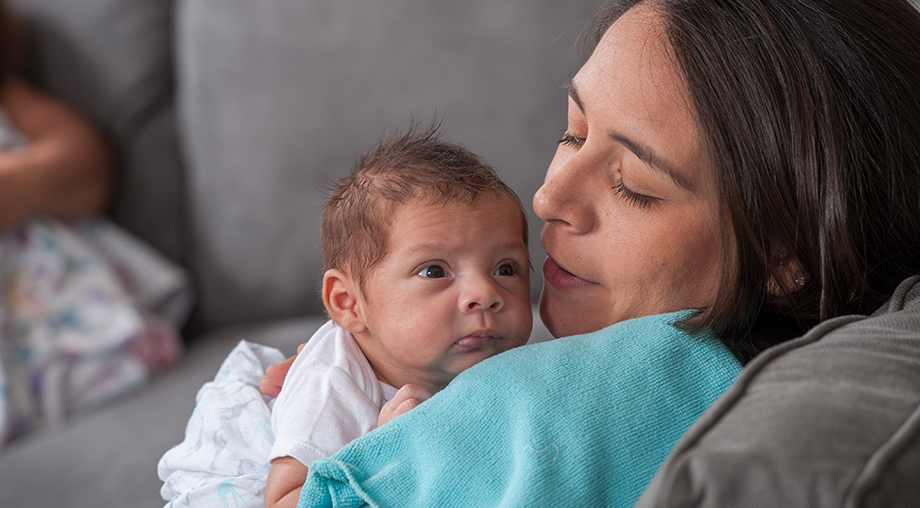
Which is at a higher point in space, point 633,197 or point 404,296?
point 633,197

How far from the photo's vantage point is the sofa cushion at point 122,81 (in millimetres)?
1899

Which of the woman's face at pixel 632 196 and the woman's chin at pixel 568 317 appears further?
the woman's chin at pixel 568 317

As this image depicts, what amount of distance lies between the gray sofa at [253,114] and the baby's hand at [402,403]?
0.72 m

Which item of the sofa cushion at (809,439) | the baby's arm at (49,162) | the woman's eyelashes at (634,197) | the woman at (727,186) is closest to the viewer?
the sofa cushion at (809,439)

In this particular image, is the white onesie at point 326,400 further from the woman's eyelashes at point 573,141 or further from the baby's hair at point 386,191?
the woman's eyelashes at point 573,141

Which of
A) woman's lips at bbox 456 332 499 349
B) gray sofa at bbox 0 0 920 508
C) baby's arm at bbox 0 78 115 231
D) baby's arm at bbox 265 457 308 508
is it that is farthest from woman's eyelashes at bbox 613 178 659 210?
baby's arm at bbox 0 78 115 231

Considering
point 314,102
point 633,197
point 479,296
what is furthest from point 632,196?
point 314,102

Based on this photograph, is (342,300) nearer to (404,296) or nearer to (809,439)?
(404,296)

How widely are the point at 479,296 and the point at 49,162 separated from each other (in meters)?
1.37

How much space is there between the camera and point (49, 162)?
5.65ft

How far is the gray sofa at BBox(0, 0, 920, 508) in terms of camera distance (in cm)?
171

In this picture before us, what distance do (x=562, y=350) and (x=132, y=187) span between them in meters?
1.58

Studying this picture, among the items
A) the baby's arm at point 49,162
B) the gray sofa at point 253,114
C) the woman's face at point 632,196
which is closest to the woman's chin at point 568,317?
the woman's face at point 632,196

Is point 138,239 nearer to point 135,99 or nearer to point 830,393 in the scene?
point 135,99
